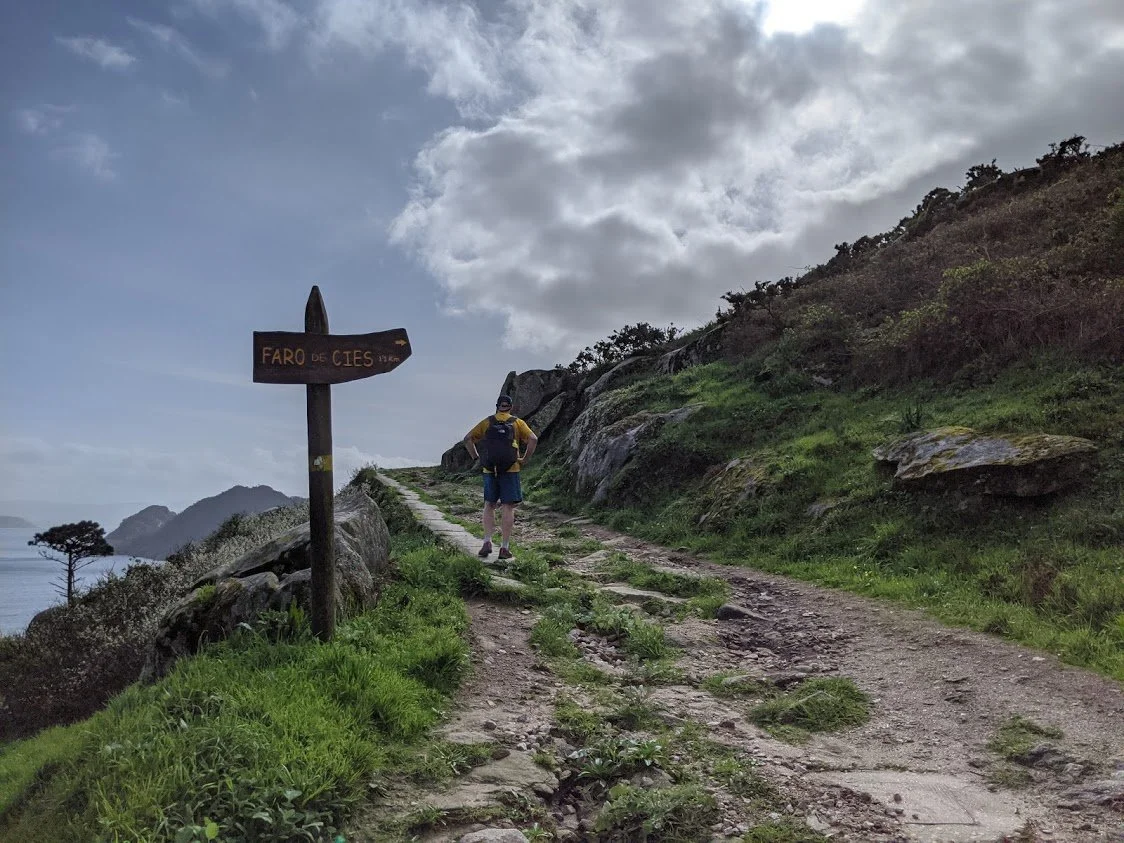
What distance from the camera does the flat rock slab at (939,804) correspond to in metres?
3.43

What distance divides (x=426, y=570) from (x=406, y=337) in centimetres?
358

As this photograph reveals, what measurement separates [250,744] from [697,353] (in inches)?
966

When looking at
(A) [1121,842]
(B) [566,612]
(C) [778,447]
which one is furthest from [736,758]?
(C) [778,447]

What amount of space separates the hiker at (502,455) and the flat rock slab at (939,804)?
647 cm

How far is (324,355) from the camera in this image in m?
5.79

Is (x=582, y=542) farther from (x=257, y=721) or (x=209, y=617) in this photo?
(x=257, y=721)

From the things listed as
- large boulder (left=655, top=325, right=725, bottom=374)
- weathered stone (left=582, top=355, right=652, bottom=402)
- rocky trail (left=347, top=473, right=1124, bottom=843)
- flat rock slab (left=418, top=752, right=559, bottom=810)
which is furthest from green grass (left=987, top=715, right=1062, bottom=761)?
weathered stone (left=582, top=355, right=652, bottom=402)

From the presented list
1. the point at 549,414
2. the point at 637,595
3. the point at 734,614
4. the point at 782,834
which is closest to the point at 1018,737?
the point at 782,834

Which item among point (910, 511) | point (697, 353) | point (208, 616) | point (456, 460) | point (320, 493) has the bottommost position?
point (208, 616)

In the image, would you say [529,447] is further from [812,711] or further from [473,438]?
[812,711]

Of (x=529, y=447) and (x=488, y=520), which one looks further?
(x=488, y=520)

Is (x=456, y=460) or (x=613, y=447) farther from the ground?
(x=456, y=460)

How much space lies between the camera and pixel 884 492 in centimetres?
1054

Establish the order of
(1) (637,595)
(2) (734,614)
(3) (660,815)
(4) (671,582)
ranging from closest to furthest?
(3) (660,815)
(2) (734,614)
(1) (637,595)
(4) (671,582)
